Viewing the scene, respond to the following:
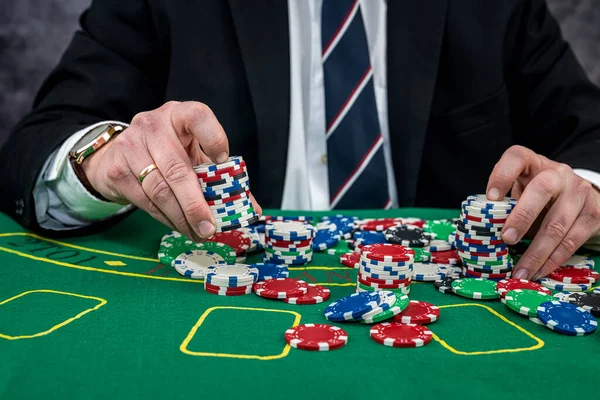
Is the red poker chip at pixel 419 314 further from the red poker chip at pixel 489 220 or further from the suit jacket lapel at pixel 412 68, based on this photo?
the suit jacket lapel at pixel 412 68

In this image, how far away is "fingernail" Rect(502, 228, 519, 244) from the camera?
68.4 inches

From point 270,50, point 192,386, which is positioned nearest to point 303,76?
point 270,50

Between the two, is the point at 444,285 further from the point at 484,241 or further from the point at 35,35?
the point at 35,35

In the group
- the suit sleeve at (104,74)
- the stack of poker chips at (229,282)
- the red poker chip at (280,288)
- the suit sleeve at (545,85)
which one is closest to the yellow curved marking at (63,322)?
the stack of poker chips at (229,282)

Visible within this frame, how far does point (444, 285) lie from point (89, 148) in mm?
1134

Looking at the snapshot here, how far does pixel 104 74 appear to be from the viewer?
9.00 ft

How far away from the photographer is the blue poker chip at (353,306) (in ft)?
4.66

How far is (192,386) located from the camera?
1125 mm

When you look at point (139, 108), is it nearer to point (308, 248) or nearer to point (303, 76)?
point (303, 76)

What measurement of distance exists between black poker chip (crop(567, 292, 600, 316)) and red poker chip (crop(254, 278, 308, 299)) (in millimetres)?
654

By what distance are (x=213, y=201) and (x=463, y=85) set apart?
61.2 inches

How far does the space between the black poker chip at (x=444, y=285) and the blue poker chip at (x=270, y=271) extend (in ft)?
1.31

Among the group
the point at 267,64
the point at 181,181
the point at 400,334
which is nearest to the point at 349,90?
the point at 267,64

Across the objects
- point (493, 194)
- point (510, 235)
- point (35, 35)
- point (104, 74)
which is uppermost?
point (35, 35)
